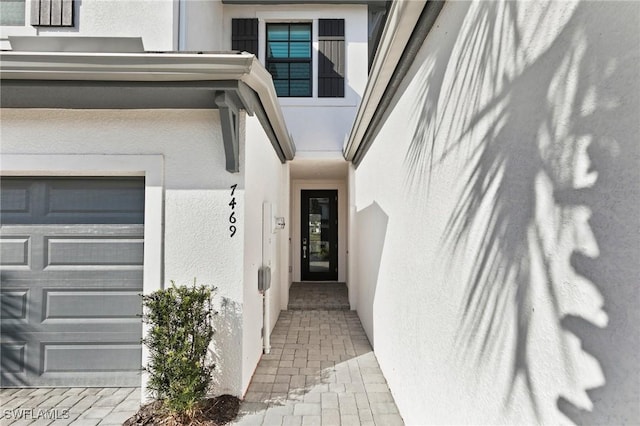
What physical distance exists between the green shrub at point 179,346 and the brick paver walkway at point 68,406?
1.45ft

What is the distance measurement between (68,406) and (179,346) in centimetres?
141

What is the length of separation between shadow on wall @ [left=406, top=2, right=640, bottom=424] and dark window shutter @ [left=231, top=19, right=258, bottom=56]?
20.5 feet

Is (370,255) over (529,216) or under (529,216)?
under

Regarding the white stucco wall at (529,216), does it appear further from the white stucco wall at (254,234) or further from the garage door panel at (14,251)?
the garage door panel at (14,251)

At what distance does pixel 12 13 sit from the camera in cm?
370

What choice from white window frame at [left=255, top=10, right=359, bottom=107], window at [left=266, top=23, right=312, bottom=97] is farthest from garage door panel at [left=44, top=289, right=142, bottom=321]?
window at [left=266, top=23, right=312, bottom=97]

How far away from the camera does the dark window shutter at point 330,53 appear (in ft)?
22.9

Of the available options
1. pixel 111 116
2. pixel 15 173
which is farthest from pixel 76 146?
pixel 15 173

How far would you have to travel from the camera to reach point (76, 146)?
3105 millimetres

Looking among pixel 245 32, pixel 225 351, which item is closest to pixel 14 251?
pixel 225 351

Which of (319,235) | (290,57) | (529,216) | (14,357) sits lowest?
(14,357)

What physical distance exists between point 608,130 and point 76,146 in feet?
12.8

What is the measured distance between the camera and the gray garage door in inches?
128

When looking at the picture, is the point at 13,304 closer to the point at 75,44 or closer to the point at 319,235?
the point at 75,44
